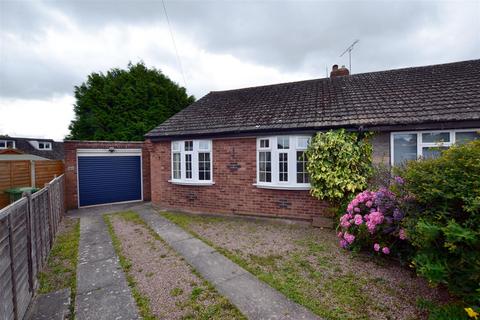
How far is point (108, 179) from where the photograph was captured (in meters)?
11.2

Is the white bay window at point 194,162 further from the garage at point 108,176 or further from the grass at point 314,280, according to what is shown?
the grass at point 314,280

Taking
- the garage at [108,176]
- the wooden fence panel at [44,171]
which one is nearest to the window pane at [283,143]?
the garage at [108,176]

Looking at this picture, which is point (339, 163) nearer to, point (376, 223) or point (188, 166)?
point (376, 223)

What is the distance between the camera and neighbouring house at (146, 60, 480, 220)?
6.41 meters

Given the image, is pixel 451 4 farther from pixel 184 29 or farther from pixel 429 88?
pixel 184 29

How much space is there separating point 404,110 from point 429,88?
2074 millimetres

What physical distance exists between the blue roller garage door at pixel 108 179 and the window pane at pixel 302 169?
8.91m

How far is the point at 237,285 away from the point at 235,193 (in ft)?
15.6

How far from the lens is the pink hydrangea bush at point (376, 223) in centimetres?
429

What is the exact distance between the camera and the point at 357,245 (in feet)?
16.4

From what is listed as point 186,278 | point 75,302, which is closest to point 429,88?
point 186,278

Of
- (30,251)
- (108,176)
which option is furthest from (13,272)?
(108,176)

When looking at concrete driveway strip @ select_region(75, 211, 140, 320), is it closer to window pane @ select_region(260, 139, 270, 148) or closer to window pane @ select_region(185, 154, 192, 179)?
window pane @ select_region(185, 154, 192, 179)

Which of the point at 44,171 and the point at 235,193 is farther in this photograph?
the point at 44,171
